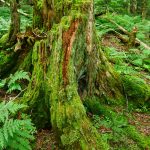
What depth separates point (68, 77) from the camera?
187 inches

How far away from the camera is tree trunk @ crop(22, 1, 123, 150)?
4297 mm

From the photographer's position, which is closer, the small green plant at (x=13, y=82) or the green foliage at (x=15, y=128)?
the green foliage at (x=15, y=128)

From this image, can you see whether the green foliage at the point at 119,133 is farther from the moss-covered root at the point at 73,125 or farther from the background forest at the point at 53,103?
the moss-covered root at the point at 73,125

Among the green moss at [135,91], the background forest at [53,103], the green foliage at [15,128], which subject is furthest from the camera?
the green moss at [135,91]

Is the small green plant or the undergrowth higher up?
the small green plant

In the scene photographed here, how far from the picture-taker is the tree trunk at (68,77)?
430 cm

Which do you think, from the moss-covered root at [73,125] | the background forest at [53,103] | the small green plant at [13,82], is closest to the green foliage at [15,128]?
the background forest at [53,103]

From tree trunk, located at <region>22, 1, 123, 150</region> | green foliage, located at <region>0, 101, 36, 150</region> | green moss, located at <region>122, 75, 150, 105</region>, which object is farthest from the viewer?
green moss, located at <region>122, 75, 150, 105</region>

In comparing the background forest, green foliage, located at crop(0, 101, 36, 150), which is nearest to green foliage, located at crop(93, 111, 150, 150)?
the background forest

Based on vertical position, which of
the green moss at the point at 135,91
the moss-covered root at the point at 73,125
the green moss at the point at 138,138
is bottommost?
the green moss at the point at 138,138

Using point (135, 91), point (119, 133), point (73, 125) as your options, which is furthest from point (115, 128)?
point (135, 91)

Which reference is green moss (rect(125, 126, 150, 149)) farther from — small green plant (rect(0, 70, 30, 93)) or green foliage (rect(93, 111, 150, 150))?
small green plant (rect(0, 70, 30, 93))

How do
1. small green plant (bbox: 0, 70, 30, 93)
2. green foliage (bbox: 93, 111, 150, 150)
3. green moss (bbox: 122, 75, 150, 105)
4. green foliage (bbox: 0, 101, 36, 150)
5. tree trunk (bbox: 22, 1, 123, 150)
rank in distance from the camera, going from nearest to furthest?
1. green foliage (bbox: 0, 101, 36, 150)
2. tree trunk (bbox: 22, 1, 123, 150)
3. green foliage (bbox: 93, 111, 150, 150)
4. small green plant (bbox: 0, 70, 30, 93)
5. green moss (bbox: 122, 75, 150, 105)

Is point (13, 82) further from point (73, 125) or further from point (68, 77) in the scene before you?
point (73, 125)
